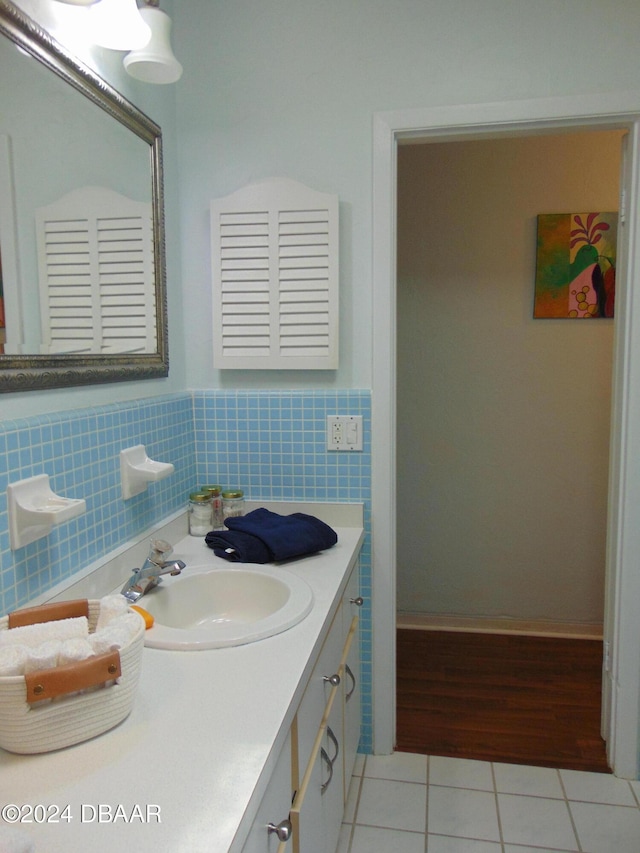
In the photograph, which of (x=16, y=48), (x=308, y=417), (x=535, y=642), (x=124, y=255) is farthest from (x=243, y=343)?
(x=535, y=642)

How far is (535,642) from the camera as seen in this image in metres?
2.82

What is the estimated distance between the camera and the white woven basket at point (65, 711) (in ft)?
2.56

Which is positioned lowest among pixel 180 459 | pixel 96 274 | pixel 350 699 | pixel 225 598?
pixel 350 699

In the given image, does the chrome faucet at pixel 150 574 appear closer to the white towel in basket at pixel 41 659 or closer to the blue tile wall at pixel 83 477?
the blue tile wall at pixel 83 477

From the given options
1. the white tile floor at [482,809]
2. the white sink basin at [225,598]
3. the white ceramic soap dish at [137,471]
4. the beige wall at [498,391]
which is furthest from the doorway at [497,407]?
the white ceramic soap dish at [137,471]

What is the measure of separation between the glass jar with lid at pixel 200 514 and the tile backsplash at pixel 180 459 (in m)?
0.06

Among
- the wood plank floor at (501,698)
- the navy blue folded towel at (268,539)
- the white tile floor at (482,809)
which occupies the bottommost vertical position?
the white tile floor at (482,809)

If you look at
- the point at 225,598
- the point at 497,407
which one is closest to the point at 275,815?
the point at 225,598

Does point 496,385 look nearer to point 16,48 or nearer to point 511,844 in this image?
point 511,844

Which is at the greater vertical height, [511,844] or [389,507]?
[389,507]

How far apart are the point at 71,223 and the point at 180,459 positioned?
2.59 feet

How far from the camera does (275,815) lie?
0.96 m

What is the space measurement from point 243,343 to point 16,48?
3.11 ft

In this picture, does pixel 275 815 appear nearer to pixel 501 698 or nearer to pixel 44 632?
pixel 44 632
